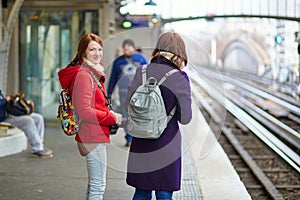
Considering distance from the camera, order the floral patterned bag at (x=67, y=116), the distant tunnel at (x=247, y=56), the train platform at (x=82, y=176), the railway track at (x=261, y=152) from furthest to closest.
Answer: the distant tunnel at (x=247, y=56) < the railway track at (x=261, y=152) < the train platform at (x=82, y=176) < the floral patterned bag at (x=67, y=116)

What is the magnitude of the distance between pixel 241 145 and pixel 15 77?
16.4ft

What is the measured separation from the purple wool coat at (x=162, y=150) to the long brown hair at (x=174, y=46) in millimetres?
55

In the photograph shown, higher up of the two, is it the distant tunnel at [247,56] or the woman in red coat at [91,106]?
the woman in red coat at [91,106]

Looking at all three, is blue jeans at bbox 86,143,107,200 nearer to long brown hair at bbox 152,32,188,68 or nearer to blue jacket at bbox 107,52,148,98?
long brown hair at bbox 152,32,188,68

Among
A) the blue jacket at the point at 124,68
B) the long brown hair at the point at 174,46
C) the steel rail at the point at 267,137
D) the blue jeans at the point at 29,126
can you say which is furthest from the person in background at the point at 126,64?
the long brown hair at the point at 174,46

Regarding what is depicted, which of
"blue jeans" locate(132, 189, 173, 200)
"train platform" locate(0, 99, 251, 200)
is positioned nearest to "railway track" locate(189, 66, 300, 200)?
"train platform" locate(0, 99, 251, 200)

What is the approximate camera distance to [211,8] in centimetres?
3866

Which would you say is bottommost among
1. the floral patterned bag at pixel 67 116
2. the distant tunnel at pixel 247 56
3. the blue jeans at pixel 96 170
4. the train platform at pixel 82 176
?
the distant tunnel at pixel 247 56

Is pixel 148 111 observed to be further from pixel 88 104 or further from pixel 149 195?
pixel 149 195

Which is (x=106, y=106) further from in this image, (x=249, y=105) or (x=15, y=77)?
(x=249, y=105)

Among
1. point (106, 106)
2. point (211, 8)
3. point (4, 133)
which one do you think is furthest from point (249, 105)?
point (211, 8)

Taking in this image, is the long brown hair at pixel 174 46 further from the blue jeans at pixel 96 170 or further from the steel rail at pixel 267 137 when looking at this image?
the steel rail at pixel 267 137

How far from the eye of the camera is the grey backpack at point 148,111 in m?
3.96

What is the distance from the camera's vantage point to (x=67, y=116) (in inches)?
170
